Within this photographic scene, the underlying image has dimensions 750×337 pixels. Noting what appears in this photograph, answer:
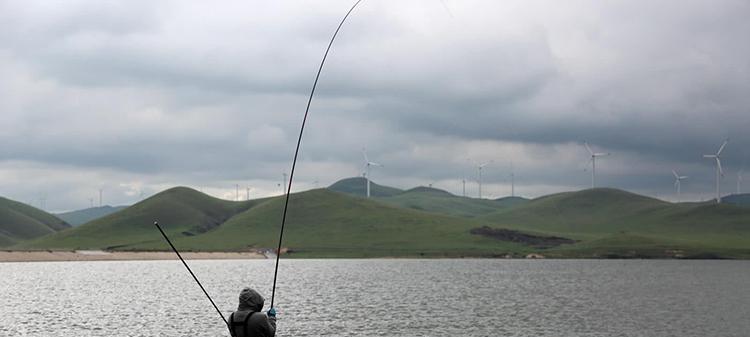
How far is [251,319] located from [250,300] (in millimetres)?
402

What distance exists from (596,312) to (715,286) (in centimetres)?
5255

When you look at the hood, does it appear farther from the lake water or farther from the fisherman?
the lake water

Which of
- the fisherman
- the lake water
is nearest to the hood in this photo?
the fisherman

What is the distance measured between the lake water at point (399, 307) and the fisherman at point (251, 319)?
43.9m

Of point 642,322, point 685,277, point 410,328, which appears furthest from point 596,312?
point 685,277

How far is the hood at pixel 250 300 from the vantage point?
62.7 ft

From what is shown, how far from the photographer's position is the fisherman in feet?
62.2

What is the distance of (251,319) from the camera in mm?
19047

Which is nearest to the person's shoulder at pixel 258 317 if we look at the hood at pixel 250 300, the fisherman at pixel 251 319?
the fisherman at pixel 251 319

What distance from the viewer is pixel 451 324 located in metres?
70.6

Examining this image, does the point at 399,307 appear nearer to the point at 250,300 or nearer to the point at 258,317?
the point at 250,300

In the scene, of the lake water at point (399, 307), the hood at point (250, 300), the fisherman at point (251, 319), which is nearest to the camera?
the fisherman at point (251, 319)

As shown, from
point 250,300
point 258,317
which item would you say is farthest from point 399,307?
point 258,317

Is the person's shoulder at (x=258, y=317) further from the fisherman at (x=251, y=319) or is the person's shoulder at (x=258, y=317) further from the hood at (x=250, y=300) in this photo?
the hood at (x=250, y=300)
